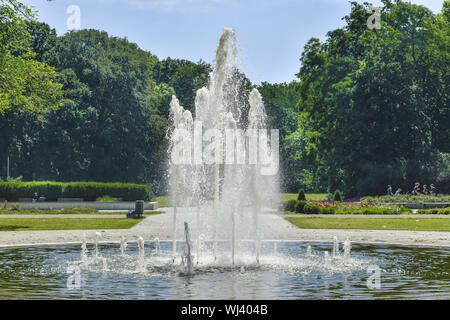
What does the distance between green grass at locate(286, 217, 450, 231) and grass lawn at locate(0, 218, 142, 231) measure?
8.17 meters

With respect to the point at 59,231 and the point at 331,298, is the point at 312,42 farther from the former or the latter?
the point at 331,298

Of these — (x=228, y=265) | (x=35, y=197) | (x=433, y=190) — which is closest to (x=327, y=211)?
(x=433, y=190)

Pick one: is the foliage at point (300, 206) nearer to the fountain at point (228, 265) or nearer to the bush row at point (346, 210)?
the bush row at point (346, 210)

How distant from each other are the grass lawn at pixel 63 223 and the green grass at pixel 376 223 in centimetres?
817

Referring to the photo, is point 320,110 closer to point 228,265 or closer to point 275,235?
point 275,235

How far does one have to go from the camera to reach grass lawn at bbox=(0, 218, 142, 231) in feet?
96.0

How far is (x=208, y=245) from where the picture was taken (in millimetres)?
22703

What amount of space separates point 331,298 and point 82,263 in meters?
7.68

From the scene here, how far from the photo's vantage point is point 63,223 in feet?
104

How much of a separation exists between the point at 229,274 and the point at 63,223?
18007 mm

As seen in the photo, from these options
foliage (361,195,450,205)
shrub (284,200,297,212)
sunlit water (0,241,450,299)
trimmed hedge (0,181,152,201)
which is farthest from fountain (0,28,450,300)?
trimmed hedge (0,181,152,201)

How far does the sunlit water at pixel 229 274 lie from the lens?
12.7 m

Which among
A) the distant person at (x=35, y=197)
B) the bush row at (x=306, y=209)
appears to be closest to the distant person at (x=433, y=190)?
the bush row at (x=306, y=209)

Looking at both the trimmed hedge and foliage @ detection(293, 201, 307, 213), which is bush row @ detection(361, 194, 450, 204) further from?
the trimmed hedge
